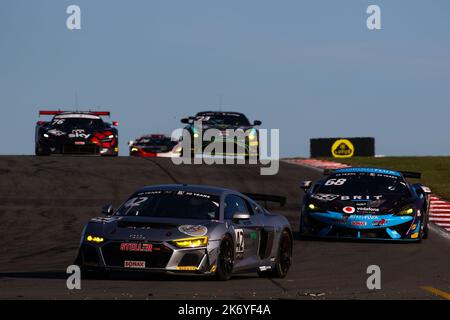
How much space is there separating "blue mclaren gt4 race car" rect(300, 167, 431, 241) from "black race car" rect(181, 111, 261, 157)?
12544 millimetres

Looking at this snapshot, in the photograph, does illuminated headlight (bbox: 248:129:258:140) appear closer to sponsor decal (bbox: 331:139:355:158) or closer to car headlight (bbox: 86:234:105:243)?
sponsor decal (bbox: 331:139:355:158)

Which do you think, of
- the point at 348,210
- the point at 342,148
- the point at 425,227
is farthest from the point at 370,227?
the point at 342,148

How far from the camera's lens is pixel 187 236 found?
Answer: 1264 centimetres

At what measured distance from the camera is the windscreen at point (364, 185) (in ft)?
65.6

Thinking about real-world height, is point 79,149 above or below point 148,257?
below

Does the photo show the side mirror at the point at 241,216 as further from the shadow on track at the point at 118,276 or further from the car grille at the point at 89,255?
the car grille at the point at 89,255

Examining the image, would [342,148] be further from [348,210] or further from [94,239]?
[94,239]

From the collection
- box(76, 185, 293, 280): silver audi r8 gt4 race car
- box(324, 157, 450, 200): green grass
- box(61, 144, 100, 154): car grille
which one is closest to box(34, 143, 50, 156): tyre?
box(61, 144, 100, 154): car grille

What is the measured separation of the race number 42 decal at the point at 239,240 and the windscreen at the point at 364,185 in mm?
6557

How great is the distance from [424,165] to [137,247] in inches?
990

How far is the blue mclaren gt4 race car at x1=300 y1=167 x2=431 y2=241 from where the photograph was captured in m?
19.2

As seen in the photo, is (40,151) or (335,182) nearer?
(335,182)

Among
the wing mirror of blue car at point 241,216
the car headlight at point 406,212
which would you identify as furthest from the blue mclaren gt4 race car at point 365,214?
the wing mirror of blue car at point 241,216

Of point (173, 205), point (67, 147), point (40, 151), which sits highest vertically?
point (173, 205)
